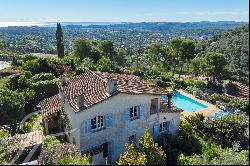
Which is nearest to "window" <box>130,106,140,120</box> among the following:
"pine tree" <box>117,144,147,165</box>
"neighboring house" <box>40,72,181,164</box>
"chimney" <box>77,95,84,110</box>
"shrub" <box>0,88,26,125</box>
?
"neighboring house" <box>40,72,181,164</box>

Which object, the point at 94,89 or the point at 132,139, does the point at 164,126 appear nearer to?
the point at 132,139

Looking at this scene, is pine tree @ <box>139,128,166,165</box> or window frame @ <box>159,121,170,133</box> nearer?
pine tree @ <box>139,128,166,165</box>

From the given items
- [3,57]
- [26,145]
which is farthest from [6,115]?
[3,57]

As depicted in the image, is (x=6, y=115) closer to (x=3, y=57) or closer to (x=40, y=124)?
(x=40, y=124)

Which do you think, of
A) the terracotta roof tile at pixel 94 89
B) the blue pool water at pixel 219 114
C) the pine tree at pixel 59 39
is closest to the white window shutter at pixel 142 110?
the terracotta roof tile at pixel 94 89

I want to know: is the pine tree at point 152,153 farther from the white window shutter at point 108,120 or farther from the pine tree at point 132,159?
the white window shutter at point 108,120

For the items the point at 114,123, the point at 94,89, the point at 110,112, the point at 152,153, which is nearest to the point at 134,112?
the point at 114,123

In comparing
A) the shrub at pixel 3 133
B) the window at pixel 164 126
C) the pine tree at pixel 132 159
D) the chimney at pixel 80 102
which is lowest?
the shrub at pixel 3 133

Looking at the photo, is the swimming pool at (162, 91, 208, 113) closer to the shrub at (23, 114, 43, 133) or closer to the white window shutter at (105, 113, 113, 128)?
the shrub at (23, 114, 43, 133)
